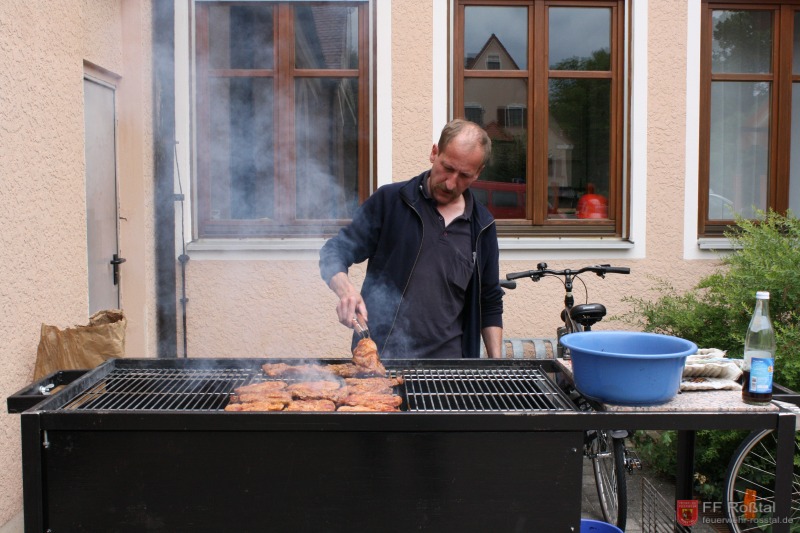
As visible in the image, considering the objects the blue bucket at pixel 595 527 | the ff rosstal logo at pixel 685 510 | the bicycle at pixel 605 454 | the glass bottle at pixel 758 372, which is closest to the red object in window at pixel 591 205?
the bicycle at pixel 605 454

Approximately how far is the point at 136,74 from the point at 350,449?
13.7 feet

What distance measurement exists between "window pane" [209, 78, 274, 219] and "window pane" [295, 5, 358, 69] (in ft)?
1.31

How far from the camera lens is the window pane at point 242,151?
5.93m

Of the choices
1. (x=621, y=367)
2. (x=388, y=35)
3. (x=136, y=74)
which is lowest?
(x=621, y=367)

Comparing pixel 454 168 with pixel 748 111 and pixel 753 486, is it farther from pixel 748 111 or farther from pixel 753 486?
pixel 748 111

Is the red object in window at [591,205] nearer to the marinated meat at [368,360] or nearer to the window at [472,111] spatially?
the window at [472,111]

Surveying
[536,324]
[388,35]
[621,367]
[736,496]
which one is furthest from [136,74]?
[736,496]

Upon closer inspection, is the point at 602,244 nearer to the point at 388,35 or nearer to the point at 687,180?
the point at 687,180

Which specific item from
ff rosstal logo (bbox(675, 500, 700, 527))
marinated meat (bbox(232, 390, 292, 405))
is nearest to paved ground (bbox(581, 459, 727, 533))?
ff rosstal logo (bbox(675, 500, 700, 527))

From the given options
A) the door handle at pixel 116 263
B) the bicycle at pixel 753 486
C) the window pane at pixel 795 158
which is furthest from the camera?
the window pane at pixel 795 158

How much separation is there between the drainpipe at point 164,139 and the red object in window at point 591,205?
10.9 feet

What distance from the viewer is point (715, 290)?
4824mm

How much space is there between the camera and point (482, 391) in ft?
9.14

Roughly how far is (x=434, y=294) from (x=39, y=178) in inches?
92.4
